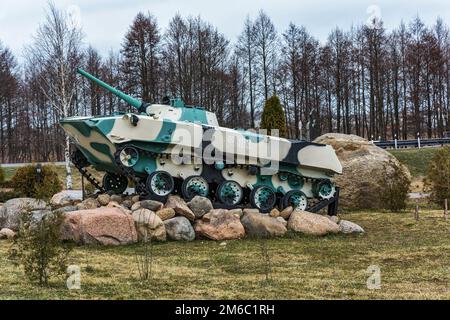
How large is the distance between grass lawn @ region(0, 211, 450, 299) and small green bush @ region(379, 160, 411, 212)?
13.5 ft

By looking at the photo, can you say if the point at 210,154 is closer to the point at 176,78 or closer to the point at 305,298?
the point at 305,298

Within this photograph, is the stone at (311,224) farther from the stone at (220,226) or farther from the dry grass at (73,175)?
the dry grass at (73,175)

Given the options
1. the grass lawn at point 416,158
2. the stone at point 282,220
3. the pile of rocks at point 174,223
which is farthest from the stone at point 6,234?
the grass lawn at point 416,158

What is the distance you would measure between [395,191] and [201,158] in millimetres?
7027

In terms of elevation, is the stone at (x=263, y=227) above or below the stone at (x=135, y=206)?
below

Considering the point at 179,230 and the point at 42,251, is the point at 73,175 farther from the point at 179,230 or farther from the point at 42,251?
Answer: the point at 42,251

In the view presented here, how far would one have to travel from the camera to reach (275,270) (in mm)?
9586

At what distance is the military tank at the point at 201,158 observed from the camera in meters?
15.5

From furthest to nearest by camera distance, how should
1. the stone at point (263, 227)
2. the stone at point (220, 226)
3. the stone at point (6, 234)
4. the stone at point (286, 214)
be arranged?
1. the stone at point (286, 214)
2. the stone at point (6, 234)
3. the stone at point (263, 227)
4. the stone at point (220, 226)

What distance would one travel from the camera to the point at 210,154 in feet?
52.5

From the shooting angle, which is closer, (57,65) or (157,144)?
(157,144)

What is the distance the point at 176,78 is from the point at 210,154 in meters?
29.4

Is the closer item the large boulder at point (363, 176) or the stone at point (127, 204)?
the stone at point (127, 204)

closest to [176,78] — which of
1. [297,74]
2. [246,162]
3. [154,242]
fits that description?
[297,74]
